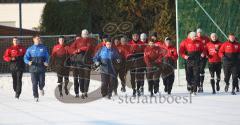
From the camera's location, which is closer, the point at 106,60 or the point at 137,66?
the point at 106,60

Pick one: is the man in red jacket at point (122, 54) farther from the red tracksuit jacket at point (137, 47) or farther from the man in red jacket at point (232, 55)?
the man in red jacket at point (232, 55)

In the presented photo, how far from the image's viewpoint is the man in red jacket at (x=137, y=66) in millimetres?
21453

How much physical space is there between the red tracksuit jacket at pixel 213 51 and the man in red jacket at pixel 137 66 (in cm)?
195

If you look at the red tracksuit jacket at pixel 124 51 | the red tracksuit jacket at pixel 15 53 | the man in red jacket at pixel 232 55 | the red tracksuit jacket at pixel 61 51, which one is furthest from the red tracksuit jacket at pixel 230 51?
the red tracksuit jacket at pixel 15 53

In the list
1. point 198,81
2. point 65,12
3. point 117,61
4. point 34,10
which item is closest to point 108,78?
point 117,61

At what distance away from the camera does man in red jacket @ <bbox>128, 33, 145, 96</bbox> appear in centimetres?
2145

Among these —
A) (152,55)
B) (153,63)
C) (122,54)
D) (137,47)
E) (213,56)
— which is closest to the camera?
(152,55)

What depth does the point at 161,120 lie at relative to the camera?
46.9 feet

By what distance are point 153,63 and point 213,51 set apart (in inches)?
71.7

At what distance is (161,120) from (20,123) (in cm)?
275

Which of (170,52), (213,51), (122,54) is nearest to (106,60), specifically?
(122,54)

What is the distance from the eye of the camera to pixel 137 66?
2159 cm

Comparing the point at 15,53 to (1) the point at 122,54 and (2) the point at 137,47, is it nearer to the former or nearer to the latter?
(1) the point at 122,54

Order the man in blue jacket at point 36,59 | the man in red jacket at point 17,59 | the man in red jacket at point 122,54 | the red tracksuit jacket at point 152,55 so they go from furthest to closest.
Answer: the man in red jacket at point 122,54 < the man in red jacket at point 17,59 < the red tracksuit jacket at point 152,55 < the man in blue jacket at point 36,59
